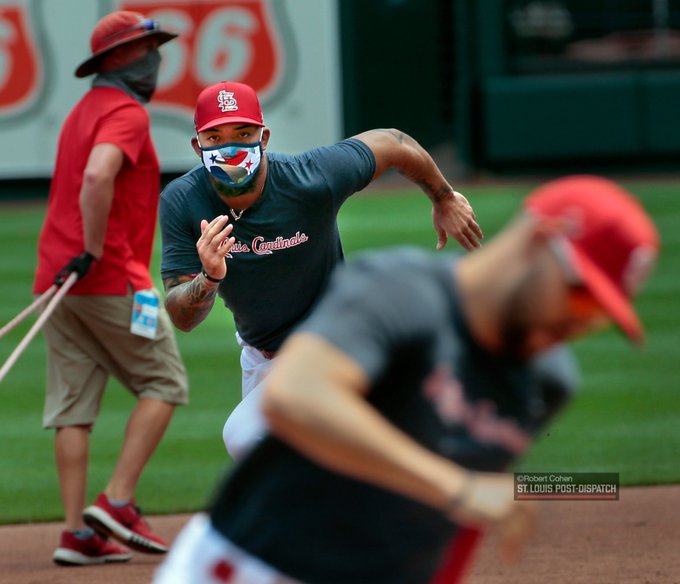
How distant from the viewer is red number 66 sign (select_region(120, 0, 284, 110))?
1755cm

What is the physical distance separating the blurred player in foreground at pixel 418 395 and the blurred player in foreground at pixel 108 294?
3290 mm

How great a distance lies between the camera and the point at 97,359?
609 centimetres

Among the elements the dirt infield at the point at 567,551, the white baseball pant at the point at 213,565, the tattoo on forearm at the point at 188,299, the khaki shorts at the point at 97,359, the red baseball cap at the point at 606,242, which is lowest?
the dirt infield at the point at 567,551

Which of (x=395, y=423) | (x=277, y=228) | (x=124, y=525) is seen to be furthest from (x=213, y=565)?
(x=124, y=525)

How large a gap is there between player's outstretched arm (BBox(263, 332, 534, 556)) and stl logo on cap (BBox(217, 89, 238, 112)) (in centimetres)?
261

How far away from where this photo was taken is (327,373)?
2238 mm

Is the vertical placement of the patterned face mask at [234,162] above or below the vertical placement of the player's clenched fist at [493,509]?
above

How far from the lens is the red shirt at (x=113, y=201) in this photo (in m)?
5.89

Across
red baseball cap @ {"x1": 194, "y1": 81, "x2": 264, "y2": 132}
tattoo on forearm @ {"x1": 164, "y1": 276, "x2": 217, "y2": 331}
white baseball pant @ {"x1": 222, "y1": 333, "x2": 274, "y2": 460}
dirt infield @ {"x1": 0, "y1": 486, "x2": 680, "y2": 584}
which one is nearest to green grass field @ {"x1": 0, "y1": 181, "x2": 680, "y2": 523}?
dirt infield @ {"x1": 0, "y1": 486, "x2": 680, "y2": 584}

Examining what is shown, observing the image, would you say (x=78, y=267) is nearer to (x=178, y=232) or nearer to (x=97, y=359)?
(x=97, y=359)

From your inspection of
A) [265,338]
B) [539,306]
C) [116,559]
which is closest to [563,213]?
[539,306]

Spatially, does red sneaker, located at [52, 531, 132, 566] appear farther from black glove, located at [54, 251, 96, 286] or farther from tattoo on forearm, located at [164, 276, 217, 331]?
tattoo on forearm, located at [164, 276, 217, 331]

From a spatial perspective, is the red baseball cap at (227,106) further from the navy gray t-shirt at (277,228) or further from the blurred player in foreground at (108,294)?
the blurred player in foreground at (108,294)

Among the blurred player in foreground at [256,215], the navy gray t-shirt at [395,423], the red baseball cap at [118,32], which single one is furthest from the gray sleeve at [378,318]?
the red baseball cap at [118,32]
